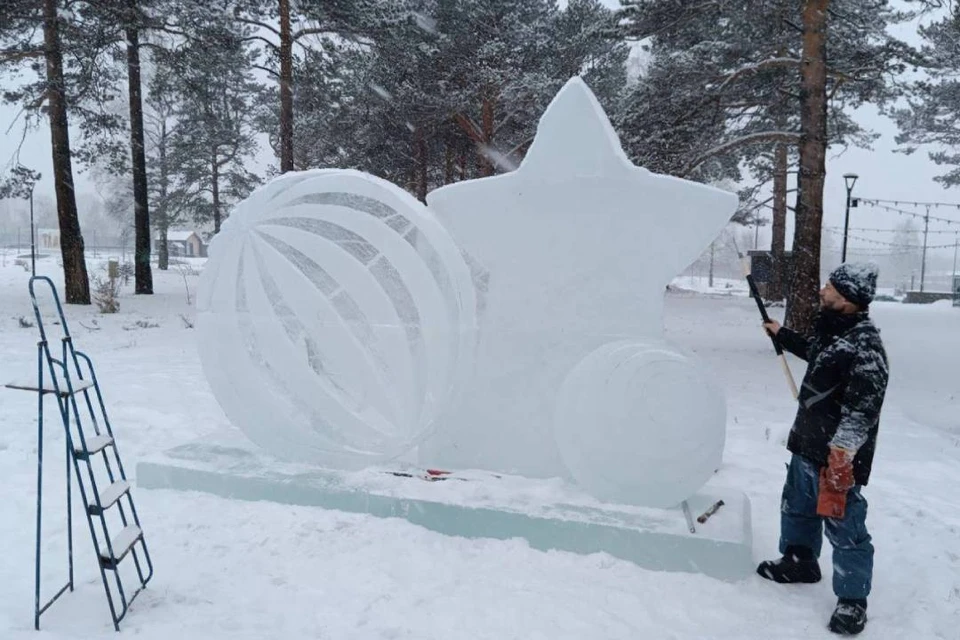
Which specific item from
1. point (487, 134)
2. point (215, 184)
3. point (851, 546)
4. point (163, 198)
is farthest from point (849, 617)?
point (163, 198)

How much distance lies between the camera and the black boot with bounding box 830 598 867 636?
10.9 ft

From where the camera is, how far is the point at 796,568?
378 centimetres

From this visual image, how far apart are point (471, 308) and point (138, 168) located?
1615 cm

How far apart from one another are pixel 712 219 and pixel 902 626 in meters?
2.49

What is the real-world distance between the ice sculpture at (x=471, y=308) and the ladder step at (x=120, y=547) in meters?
1.51

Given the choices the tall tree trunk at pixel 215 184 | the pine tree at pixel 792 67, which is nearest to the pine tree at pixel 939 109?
the pine tree at pixel 792 67

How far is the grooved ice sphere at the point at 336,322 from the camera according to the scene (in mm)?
4598

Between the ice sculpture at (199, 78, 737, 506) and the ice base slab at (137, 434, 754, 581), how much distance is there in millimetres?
171

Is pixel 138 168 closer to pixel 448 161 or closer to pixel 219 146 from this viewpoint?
pixel 448 161

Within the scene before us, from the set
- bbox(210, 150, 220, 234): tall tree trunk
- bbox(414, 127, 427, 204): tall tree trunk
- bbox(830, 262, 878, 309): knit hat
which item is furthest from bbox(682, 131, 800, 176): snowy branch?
bbox(210, 150, 220, 234): tall tree trunk

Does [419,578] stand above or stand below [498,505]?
below

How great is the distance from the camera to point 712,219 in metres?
4.46

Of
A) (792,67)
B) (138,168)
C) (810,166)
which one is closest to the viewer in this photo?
(810,166)

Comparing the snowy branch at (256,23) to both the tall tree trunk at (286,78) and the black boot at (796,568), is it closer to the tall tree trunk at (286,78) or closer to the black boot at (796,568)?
the tall tree trunk at (286,78)
